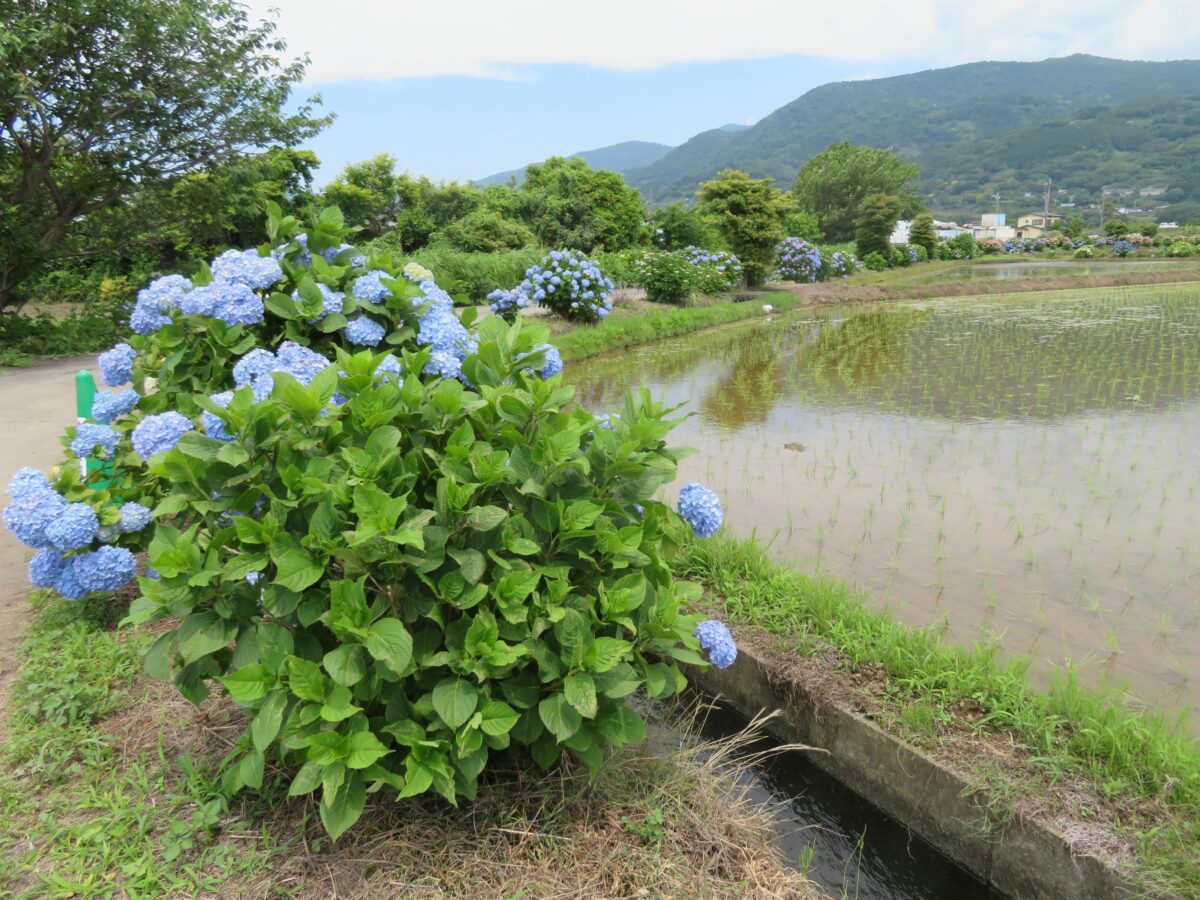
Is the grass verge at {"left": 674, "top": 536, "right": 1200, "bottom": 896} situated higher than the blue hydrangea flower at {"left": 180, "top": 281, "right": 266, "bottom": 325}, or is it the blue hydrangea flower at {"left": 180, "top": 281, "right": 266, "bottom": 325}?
the blue hydrangea flower at {"left": 180, "top": 281, "right": 266, "bottom": 325}

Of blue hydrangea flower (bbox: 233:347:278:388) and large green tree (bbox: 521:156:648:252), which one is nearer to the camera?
blue hydrangea flower (bbox: 233:347:278:388)

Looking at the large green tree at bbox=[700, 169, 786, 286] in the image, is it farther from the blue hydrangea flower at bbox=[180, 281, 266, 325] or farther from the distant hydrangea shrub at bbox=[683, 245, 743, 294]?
the blue hydrangea flower at bbox=[180, 281, 266, 325]

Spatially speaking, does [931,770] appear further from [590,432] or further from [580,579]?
[590,432]

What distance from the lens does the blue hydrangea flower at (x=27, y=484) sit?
7.86ft

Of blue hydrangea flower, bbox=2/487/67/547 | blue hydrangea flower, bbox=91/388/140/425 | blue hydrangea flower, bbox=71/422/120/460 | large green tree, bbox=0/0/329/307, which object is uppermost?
large green tree, bbox=0/0/329/307

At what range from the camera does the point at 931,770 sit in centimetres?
221

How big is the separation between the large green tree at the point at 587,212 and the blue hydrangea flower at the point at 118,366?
57.5ft

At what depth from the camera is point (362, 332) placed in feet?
7.61

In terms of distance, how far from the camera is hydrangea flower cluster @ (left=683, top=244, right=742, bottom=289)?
628 inches

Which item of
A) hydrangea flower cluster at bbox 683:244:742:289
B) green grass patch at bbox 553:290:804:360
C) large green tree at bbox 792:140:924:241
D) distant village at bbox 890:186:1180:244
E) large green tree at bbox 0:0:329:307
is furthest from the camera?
distant village at bbox 890:186:1180:244

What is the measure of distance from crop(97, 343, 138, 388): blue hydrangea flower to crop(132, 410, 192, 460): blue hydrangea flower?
74 centimetres

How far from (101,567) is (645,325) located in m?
9.94

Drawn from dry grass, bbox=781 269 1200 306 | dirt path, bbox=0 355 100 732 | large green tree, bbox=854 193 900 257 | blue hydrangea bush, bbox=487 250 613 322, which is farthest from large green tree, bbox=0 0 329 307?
large green tree, bbox=854 193 900 257

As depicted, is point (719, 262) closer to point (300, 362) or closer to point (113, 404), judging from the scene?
point (113, 404)
